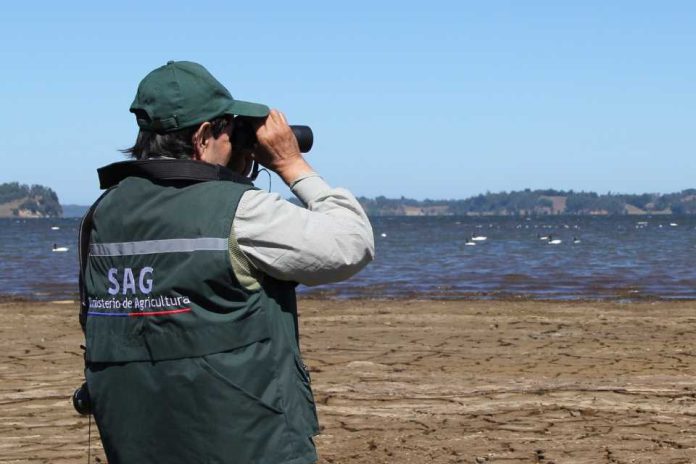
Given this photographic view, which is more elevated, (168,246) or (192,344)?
(168,246)

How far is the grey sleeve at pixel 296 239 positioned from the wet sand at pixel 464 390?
354 cm

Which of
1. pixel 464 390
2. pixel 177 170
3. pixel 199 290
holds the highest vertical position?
pixel 177 170

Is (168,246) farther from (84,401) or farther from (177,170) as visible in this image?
(84,401)

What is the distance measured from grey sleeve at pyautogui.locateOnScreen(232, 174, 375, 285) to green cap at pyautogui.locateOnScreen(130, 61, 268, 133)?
8.5 inches

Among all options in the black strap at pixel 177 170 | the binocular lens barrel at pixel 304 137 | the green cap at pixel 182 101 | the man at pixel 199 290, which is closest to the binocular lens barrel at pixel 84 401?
the man at pixel 199 290

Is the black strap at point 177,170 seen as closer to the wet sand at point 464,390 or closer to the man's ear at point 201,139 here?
the man's ear at point 201,139

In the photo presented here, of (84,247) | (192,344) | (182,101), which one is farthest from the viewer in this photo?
(84,247)

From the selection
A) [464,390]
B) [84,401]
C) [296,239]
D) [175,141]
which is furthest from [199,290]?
[464,390]

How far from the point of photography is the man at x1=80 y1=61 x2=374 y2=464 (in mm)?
2047

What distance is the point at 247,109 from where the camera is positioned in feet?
7.24

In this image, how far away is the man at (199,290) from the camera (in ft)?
6.72

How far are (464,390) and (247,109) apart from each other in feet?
18.3

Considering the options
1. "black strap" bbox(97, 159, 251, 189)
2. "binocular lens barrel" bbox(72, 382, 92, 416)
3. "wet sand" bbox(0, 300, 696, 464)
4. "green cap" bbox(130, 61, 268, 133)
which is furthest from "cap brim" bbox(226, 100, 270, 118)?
"wet sand" bbox(0, 300, 696, 464)

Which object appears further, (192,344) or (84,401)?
(84,401)
